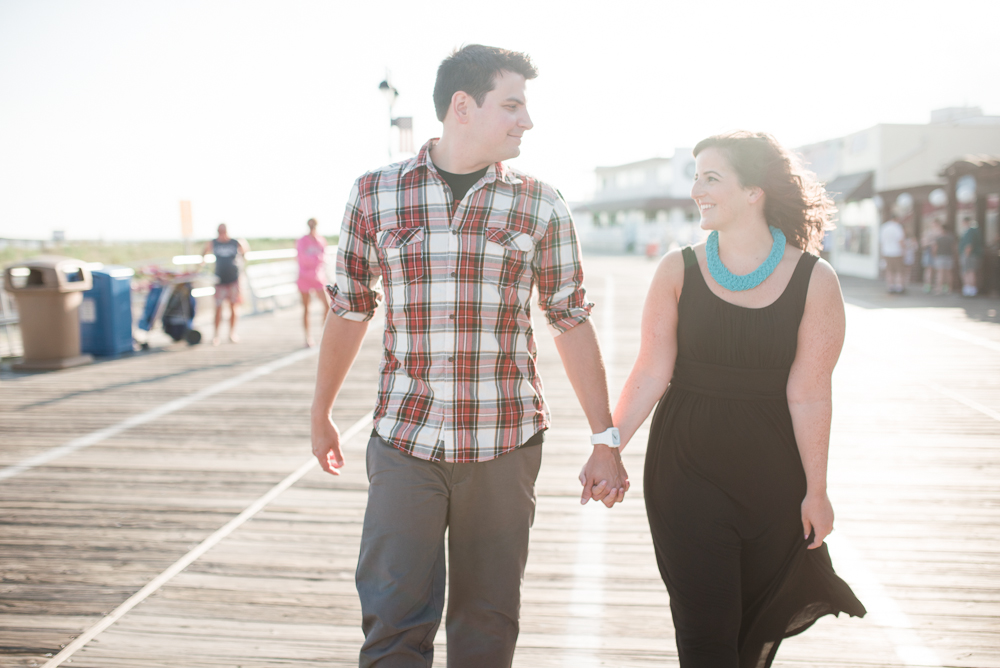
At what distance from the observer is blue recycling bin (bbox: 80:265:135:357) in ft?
34.6

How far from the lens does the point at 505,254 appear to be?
7.00 ft

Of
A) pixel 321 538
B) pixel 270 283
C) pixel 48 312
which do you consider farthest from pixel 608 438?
pixel 270 283

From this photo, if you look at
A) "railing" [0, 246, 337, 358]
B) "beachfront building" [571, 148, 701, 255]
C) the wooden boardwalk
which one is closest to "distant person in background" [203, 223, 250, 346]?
"railing" [0, 246, 337, 358]

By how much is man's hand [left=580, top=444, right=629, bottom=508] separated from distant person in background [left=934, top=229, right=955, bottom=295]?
18309 mm

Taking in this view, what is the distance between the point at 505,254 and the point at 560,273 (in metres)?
0.20

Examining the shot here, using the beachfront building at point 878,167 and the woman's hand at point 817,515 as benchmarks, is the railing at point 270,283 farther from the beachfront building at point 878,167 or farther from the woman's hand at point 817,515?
the beachfront building at point 878,167

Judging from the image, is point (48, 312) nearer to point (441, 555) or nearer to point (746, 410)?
point (441, 555)

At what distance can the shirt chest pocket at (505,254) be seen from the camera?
211 centimetres

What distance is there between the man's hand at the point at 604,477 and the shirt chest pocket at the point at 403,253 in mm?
715

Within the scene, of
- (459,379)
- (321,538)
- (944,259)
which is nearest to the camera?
(459,379)

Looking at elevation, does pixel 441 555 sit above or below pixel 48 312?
below

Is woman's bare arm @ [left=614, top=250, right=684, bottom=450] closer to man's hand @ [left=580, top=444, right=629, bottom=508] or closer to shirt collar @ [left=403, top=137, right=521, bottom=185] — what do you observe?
man's hand @ [left=580, top=444, right=629, bottom=508]

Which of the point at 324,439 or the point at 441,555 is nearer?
the point at 441,555

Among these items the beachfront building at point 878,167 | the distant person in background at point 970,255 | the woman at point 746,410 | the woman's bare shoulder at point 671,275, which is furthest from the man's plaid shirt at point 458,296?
the beachfront building at point 878,167
